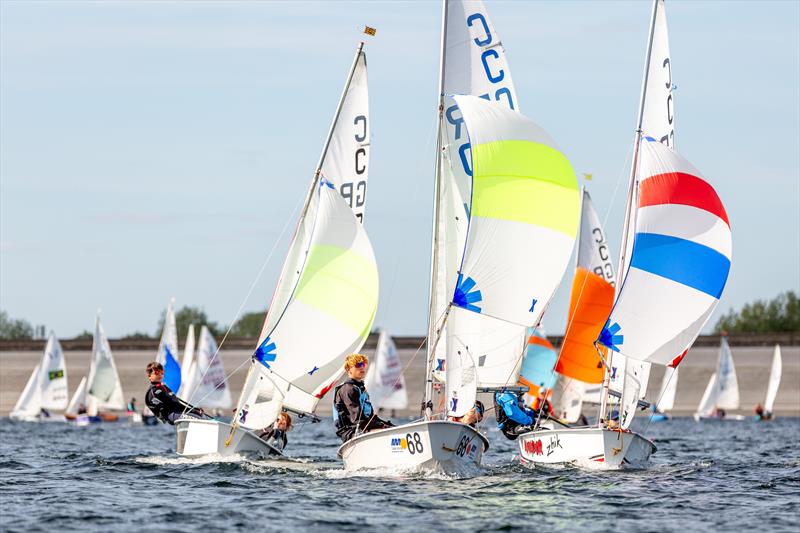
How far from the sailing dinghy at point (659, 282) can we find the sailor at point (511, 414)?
123 cm

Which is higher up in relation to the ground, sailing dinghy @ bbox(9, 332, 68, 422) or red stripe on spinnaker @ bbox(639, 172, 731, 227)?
red stripe on spinnaker @ bbox(639, 172, 731, 227)

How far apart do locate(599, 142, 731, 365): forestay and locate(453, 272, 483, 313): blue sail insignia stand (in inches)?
98.1

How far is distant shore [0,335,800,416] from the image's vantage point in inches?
2955

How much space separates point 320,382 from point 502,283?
442 cm

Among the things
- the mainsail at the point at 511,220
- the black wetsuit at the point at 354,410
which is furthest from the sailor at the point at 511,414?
the black wetsuit at the point at 354,410

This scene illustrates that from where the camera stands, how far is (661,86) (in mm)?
22984

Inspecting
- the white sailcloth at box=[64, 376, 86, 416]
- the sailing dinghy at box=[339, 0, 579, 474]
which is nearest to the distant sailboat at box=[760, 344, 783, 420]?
the white sailcloth at box=[64, 376, 86, 416]

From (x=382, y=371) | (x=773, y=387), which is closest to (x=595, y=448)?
(x=382, y=371)

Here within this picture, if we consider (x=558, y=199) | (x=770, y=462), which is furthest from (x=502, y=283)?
(x=770, y=462)

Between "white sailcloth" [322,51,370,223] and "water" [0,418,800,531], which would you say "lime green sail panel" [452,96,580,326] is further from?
"white sailcloth" [322,51,370,223]

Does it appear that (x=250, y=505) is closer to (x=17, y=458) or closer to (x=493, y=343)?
(x=493, y=343)

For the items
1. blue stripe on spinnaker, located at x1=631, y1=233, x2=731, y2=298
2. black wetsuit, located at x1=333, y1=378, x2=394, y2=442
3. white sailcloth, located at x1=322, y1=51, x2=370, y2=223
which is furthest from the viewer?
white sailcloth, located at x1=322, y1=51, x2=370, y2=223

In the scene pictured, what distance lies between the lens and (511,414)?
22281 millimetres

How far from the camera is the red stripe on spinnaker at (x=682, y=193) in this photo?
20.3m
